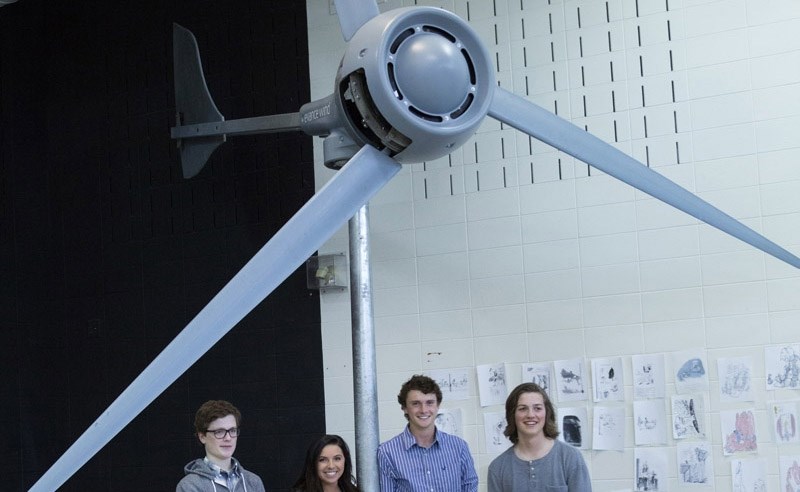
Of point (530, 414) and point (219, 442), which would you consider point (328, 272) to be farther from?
point (530, 414)

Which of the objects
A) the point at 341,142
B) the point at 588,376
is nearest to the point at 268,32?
the point at 588,376

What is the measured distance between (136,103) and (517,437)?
4.40 metres

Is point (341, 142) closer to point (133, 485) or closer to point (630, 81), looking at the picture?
point (630, 81)

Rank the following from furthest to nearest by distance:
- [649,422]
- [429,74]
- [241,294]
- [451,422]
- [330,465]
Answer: [451,422] < [649,422] < [330,465] < [429,74] < [241,294]

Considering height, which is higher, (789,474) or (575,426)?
(575,426)

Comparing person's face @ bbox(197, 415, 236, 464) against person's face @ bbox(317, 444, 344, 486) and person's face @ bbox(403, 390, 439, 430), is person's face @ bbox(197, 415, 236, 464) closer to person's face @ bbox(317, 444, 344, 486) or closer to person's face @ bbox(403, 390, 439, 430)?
person's face @ bbox(317, 444, 344, 486)

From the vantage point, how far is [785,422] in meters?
5.74

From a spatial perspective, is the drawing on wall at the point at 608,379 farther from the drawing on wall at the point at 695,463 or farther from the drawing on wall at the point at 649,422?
the drawing on wall at the point at 695,463

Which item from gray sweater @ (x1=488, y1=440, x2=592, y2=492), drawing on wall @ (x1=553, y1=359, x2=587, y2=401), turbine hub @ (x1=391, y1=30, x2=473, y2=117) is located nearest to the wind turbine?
turbine hub @ (x1=391, y1=30, x2=473, y2=117)

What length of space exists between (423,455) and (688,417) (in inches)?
59.4

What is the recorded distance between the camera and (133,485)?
783 centimetres

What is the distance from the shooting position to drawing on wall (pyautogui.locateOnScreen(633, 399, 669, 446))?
6047mm

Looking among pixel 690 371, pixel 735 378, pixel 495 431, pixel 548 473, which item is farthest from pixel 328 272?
pixel 735 378

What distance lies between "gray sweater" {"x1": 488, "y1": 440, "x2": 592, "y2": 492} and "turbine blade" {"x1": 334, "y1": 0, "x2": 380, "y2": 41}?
249 cm
